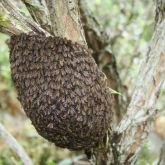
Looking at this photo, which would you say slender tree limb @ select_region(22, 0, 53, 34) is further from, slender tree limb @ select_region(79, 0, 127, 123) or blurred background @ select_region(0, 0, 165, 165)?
blurred background @ select_region(0, 0, 165, 165)

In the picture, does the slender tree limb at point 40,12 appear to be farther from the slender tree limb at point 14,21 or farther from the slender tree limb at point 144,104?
the slender tree limb at point 144,104

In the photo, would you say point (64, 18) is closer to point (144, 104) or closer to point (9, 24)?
point (9, 24)

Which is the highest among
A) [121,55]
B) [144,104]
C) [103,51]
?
[144,104]

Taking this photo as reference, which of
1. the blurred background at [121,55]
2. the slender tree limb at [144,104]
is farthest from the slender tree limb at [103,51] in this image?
the slender tree limb at [144,104]

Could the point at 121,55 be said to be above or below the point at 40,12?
below

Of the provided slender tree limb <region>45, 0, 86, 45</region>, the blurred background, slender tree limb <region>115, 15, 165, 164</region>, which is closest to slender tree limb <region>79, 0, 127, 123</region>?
the blurred background

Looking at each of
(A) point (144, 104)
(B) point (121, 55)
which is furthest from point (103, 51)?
(B) point (121, 55)

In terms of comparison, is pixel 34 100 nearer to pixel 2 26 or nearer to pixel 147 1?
pixel 2 26

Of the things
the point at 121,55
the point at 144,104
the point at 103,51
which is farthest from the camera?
the point at 121,55

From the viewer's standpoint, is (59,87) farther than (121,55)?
No
